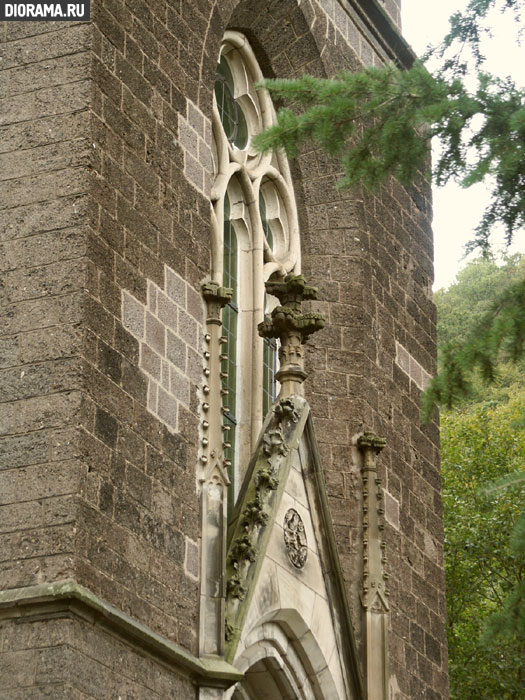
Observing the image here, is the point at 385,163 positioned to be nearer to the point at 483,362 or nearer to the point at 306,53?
the point at 483,362

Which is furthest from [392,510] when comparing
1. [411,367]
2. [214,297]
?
[214,297]

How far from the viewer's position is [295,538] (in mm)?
9953

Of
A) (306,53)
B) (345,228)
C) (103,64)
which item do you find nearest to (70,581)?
(103,64)

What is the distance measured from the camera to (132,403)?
8500mm

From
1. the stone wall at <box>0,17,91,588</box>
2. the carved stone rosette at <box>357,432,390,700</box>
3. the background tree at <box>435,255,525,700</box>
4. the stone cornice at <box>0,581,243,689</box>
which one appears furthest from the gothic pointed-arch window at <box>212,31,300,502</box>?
the background tree at <box>435,255,525,700</box>

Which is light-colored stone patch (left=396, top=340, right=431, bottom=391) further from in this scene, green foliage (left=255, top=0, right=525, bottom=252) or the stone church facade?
green foliage (left=255, top=0, right=525, bottom=252)

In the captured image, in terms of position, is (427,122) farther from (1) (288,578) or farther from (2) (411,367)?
(2) (411,367)

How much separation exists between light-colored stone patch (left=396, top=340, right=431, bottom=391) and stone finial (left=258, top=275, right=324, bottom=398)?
8.33ft

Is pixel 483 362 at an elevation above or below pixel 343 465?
below

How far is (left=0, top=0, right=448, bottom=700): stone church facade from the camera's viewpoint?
311 inches

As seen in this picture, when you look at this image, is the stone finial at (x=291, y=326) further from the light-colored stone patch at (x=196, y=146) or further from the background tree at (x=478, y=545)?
the background tree at (x=478, y=545)

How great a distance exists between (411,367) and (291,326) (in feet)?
9.77

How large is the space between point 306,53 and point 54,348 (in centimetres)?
548

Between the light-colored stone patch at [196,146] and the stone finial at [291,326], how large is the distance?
920 mm
